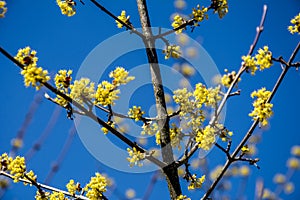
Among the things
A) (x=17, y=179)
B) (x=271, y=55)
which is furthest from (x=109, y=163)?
(x=271, y=55)

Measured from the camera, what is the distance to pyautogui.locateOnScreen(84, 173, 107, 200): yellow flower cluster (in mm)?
3689

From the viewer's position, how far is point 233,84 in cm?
332

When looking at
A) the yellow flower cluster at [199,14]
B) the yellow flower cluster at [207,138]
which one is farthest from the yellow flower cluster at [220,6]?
the yellow flower cluster at [207,138]

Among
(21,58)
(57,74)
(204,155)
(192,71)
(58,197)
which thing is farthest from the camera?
(192,71)

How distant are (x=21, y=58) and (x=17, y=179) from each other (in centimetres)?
143

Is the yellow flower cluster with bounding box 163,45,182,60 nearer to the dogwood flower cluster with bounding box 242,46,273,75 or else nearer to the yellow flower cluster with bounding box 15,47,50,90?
the dogwood flower cluster with bounding box 242,46,273,75

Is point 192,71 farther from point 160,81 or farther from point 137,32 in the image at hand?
point 137,32

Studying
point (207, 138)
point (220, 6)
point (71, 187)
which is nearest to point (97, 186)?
point (71, 187)

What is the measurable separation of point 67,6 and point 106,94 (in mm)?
1655

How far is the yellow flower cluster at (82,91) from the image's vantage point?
130 inches

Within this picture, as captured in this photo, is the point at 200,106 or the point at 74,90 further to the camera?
the point at 200,106

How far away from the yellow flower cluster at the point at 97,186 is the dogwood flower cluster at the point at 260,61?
182cm

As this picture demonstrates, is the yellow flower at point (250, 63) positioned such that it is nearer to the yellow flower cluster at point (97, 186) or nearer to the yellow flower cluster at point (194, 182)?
the yellow flower cluster at point (194, 182)

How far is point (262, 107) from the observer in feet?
11.0
